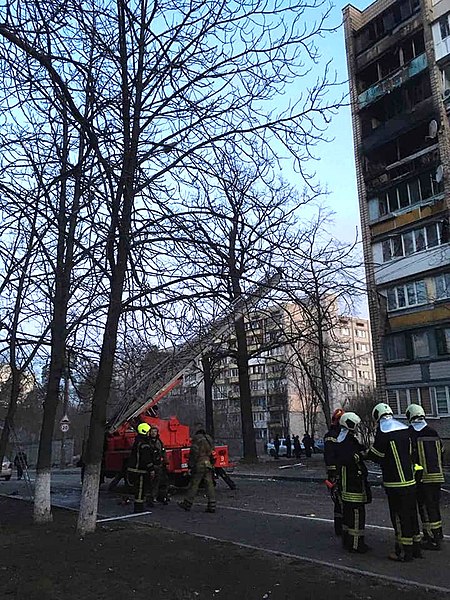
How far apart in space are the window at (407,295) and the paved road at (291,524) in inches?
618

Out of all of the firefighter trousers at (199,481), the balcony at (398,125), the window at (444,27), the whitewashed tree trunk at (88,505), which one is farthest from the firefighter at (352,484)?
the window at (444,27)

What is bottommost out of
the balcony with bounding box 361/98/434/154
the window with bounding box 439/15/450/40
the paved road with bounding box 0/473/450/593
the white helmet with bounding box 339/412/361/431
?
the paved road with bounding box 0/473/450/593

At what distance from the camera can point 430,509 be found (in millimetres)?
7656

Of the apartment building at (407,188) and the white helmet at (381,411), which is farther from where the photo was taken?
the apartment building at (407,188)

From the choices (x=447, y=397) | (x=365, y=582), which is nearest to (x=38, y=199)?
(x=365, y=582)

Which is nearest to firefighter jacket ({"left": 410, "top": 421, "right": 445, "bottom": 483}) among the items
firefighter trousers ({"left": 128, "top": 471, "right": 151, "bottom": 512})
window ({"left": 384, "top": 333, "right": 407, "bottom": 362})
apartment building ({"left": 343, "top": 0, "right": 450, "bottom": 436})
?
firefighter trousers ({"left": 128, "top": 471, "right": 151, "bottom": 512})

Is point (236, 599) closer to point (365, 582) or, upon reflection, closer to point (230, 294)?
point (365, 582)

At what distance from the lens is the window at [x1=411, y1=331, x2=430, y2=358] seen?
2906cm

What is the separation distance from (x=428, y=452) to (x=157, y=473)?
6.68 metres

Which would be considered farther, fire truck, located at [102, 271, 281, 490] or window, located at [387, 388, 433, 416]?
window, located at [387, 388, 433, 416]

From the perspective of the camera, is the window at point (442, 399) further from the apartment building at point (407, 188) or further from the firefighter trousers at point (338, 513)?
the firefighter trousers at point (338, 513)

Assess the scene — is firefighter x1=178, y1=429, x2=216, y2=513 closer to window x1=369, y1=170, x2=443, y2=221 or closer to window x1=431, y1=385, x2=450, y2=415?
window x1=431, y1=385, x2=450, y2=415

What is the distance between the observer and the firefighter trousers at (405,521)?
6.76 metres

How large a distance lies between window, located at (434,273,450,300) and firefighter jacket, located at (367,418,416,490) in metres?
22.5
